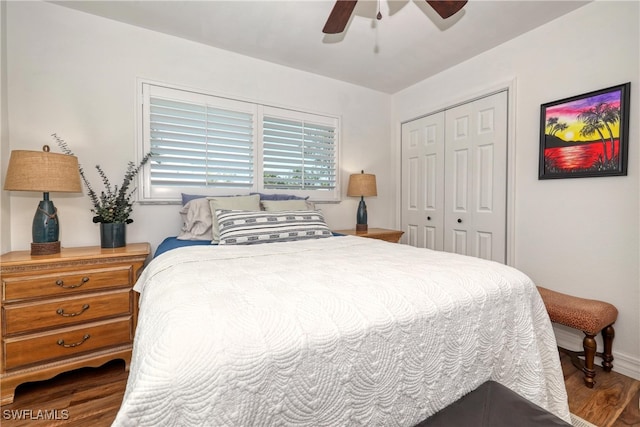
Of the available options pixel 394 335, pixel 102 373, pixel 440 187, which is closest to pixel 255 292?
pixel 394 335

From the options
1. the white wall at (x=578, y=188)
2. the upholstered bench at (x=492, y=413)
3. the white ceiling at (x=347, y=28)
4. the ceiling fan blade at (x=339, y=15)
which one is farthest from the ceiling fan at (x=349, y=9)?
the upholstered bench at (x=492, y=413)

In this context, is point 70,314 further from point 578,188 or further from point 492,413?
point 578,188

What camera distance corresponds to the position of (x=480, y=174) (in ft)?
9.27

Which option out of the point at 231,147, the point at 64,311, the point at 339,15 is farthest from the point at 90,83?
the point at 339,15

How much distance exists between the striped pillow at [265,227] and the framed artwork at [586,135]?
1.89m

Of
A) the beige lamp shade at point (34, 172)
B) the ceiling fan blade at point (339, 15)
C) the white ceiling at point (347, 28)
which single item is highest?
the white ceiling at point (347, 28)

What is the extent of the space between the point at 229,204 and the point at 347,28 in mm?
1757

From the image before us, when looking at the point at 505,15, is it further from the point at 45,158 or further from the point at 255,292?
the point at 45,158

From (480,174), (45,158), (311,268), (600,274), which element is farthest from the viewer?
(480,174)

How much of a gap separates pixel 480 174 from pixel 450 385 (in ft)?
7.81

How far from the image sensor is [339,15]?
173 centimetres

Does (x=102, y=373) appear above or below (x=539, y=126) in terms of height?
below

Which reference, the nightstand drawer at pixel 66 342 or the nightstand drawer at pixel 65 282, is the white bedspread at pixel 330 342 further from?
the nightstand drawer at pixel 66 342

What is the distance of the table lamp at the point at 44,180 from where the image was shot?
Answer: 1701mm
